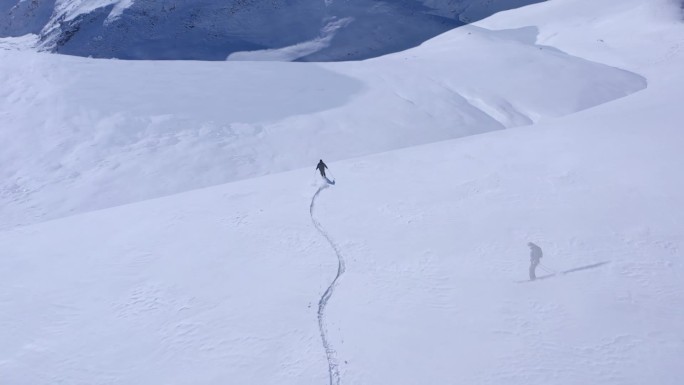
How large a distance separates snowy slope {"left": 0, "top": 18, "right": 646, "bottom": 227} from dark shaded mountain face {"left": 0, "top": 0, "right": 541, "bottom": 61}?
11.3 meters

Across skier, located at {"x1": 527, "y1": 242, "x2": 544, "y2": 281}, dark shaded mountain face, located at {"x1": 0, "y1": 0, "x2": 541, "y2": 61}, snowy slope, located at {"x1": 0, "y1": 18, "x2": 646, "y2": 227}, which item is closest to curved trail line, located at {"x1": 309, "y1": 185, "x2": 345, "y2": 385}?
skier, located at {"x1": 527, "y1": 242, "x2": 544, "y2": 281}

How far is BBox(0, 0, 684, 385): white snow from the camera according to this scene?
668 centimetres

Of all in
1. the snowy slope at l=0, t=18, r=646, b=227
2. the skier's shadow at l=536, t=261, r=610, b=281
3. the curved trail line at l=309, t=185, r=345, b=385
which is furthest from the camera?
the snowy slope at l=0, t=18, r=646, b=227

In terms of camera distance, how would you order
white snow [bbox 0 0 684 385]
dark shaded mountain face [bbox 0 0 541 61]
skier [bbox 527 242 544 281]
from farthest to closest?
dark shaded mountain face [bbox 0 0 541 61] < skier [bbox 527 242 544 281] < white snow [bbox 0 0 684 385]

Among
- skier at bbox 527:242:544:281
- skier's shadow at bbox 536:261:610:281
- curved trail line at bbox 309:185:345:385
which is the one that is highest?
curved trail line at bbox 309:185:345:385

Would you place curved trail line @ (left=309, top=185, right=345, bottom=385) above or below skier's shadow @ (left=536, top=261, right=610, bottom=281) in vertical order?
above

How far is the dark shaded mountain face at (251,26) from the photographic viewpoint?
1272 inches

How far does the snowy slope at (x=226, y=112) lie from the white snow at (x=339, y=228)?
83 millimetres

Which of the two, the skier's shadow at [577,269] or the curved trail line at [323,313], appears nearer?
the curved trail line at [323,313]

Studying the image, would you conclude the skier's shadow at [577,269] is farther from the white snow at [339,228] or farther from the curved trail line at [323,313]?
the curved trail line at [323,313]

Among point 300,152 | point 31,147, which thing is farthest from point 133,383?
point 31,147

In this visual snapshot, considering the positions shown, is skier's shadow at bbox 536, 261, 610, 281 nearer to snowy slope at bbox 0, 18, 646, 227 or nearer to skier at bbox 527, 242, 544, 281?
skier at bbox 527, 242, 544, 281

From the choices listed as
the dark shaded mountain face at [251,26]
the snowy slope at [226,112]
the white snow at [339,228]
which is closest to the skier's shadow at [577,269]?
the white snow at [339,228]

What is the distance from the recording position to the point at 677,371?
237 inches
